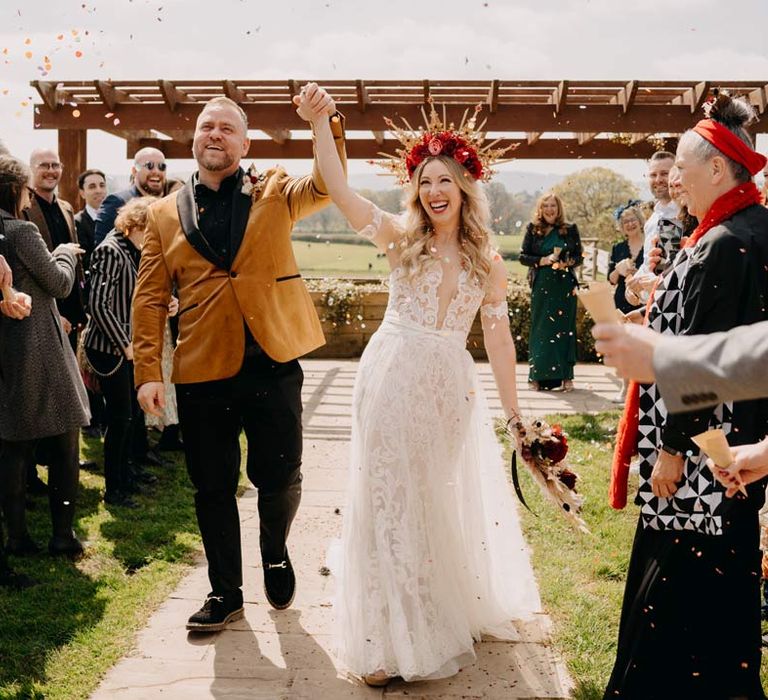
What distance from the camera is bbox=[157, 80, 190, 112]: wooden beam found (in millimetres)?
9891

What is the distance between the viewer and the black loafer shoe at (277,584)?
4.03 m

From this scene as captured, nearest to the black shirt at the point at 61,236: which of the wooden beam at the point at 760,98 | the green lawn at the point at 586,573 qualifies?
the green lawn at the point at 586,573

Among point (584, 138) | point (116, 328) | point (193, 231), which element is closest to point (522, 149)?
point (584, 138)

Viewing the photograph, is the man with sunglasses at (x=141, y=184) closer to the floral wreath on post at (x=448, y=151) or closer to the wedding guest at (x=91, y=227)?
the wedding guest at (x=91, y=227)

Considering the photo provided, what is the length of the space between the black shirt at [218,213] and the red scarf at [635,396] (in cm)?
177

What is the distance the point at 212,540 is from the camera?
12.9ft

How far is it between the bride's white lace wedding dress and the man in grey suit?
187cm

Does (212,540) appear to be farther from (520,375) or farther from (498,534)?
(520,375)

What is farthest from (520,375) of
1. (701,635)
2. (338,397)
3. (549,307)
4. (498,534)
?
(701,635)

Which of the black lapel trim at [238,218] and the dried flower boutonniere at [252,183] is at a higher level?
the dried flower boutonniere at [252,183]

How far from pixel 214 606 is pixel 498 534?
4.42 feet

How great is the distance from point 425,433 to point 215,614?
1.29 m

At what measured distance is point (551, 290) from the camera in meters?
10.2

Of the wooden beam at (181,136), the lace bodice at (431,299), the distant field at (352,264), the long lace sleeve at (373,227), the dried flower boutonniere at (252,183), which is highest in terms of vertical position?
the wooden beam at (181,136)
